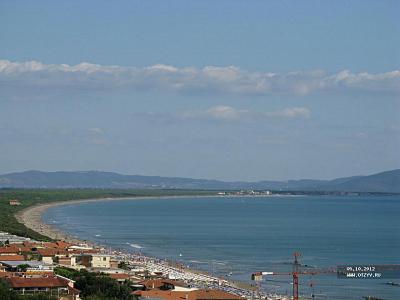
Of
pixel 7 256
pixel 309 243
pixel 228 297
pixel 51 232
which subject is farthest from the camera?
pixel 51 232

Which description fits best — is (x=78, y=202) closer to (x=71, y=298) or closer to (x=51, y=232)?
(x=51, y=232)

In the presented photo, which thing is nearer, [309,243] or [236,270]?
[236,270]

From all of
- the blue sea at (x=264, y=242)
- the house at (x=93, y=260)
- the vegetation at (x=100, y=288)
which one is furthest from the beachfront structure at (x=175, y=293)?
the house at (x=93, y=260)

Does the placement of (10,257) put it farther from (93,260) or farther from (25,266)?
(93,260)

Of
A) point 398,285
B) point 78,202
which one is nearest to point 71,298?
point 398,285

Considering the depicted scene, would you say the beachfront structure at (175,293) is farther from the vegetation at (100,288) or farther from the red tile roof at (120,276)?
the red tile roof at (120,276)

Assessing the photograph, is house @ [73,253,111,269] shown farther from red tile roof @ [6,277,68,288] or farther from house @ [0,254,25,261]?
red tile roof @ [6,277,68,288]

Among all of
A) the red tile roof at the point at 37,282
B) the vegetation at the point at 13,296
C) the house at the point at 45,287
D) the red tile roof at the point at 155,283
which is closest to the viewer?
the vegetation at the point at 13,296

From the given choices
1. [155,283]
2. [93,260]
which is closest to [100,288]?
[155,283]
